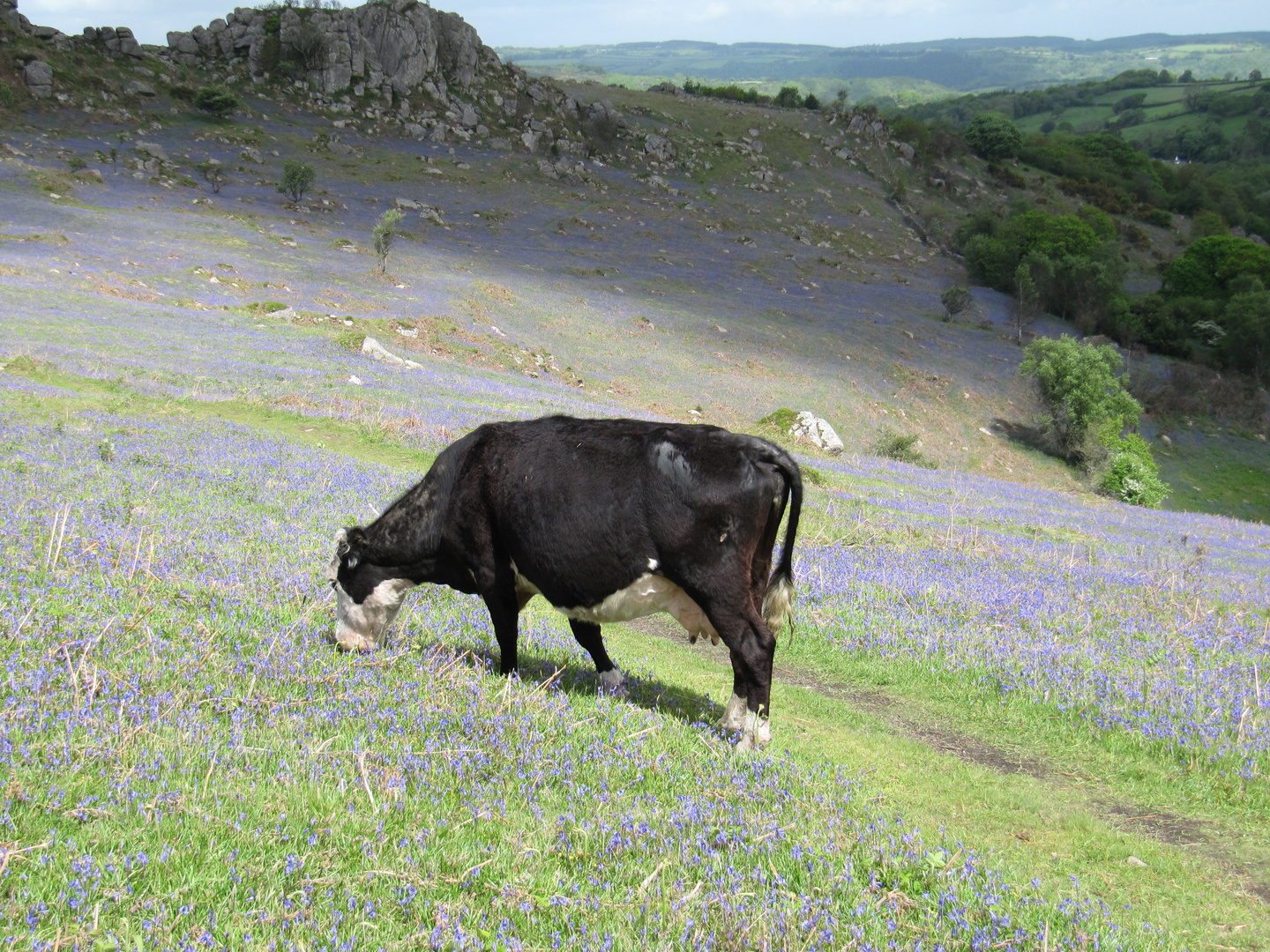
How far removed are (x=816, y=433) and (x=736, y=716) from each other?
3727 cm

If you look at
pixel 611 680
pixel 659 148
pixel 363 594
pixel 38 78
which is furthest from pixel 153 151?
pixel 611 680

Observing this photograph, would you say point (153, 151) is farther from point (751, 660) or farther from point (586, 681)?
point (751, 660)

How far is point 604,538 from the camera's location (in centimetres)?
790

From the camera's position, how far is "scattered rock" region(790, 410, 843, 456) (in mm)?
43500

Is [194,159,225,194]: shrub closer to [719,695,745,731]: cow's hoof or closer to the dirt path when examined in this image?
the dirt path

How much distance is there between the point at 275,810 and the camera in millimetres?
4844

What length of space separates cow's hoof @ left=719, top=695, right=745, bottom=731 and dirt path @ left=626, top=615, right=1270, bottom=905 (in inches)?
122

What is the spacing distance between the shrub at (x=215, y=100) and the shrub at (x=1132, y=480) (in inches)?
3843

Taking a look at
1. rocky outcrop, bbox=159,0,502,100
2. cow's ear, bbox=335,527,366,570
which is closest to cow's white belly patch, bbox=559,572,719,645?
cow's ear, bbox=335,527,366,570

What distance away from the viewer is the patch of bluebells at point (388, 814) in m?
4.03

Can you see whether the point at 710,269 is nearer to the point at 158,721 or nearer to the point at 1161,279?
the point at 1161,279

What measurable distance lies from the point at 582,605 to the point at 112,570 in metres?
5.18

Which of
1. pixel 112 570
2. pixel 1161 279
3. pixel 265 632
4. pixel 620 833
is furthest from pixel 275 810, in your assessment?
pixel 1161 279

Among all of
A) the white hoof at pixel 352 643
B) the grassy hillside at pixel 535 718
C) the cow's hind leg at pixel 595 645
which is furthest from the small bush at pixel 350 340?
the cow's hind leg at pixel 595 645
